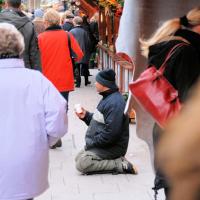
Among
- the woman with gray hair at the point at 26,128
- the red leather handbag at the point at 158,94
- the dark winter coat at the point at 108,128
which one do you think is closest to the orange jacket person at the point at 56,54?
the dark winter coat at the point at 108,128

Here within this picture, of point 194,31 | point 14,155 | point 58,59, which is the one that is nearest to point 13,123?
point 14,155

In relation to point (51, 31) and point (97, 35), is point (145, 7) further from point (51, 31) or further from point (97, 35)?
point (97, 35)

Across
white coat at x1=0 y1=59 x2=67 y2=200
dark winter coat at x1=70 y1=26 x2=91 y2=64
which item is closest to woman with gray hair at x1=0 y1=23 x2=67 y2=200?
white coat at x1=0 y1=59 x2=67 y2=200

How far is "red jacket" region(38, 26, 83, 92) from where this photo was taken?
7.46 meters

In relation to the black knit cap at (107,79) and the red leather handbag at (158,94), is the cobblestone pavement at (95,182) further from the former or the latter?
the red leather handbag at (158,94)

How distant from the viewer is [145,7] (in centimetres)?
319

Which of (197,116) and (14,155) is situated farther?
(14,155)

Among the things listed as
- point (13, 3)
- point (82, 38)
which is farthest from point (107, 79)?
point (82, 38)

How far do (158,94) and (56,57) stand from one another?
5015 millimetres

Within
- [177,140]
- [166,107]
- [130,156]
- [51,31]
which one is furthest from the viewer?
[51,31]

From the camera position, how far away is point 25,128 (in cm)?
336

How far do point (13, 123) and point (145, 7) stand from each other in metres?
1.05

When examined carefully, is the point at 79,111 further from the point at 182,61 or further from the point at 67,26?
the point at 67,26

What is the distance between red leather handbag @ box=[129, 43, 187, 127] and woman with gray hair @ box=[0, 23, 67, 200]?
2.94 ft
